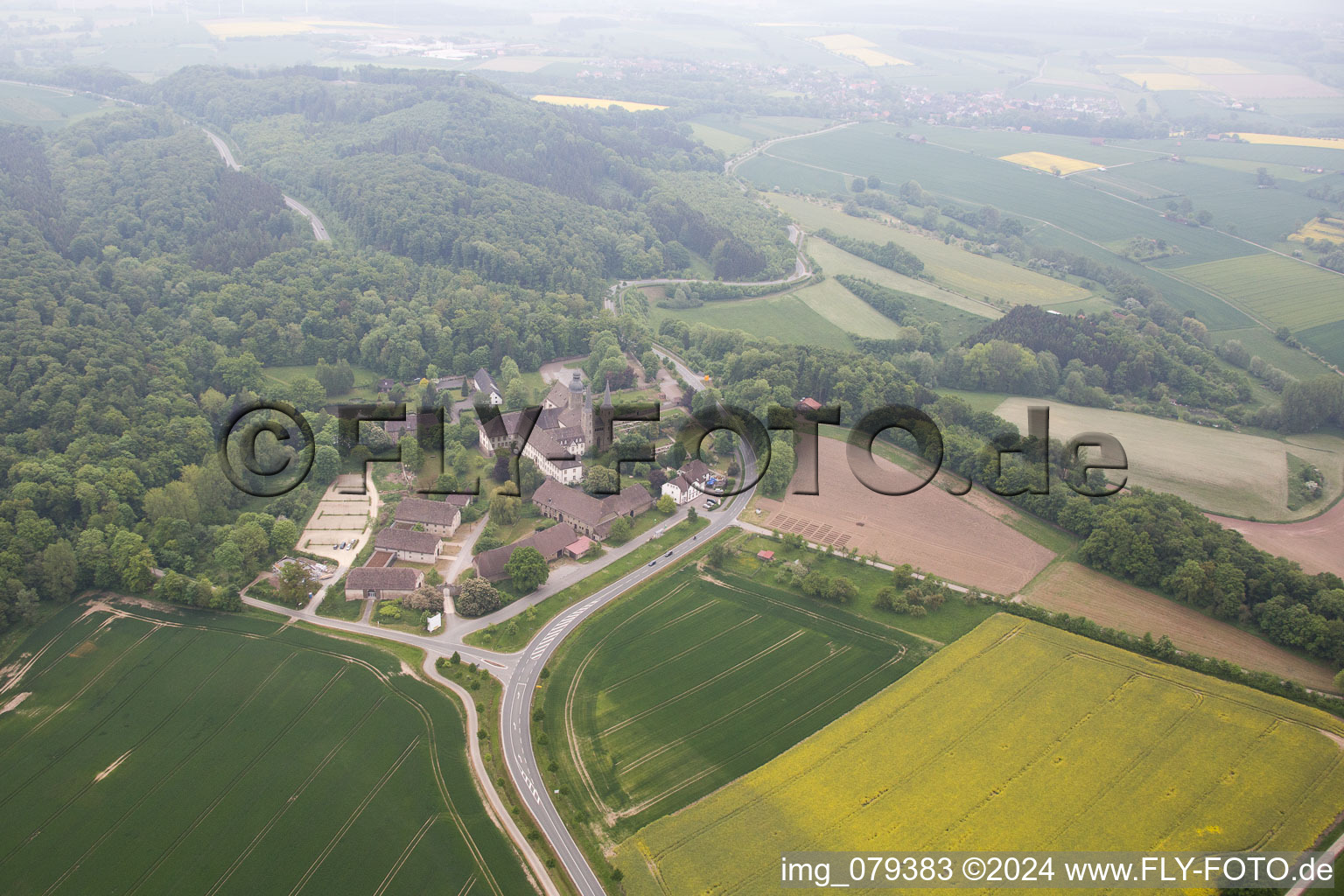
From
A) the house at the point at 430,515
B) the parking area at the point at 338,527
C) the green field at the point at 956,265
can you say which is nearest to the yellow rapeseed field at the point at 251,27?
the green field at the point at 956,265

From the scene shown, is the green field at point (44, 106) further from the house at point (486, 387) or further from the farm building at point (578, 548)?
the farm building at point (578, 548)

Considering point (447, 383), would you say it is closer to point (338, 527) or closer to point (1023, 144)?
point (338, 527)

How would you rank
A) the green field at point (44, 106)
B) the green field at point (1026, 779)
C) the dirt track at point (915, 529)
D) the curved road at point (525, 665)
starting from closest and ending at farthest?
the green field at point (1026, 779) < the curved road at point (525, 665) < the dirt track at point (915, 529) < the green field at point (44, 106)

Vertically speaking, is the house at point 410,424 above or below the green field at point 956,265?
below

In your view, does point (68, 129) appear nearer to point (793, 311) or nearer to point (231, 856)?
point (793, 311)

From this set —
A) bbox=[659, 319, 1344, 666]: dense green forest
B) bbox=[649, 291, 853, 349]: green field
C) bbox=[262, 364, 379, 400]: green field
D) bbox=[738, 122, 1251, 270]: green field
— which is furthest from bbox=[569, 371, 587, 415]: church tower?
bbox=[738, 122, 1251, 270]: green field

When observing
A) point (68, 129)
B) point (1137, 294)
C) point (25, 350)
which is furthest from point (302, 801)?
point (68, 129)
